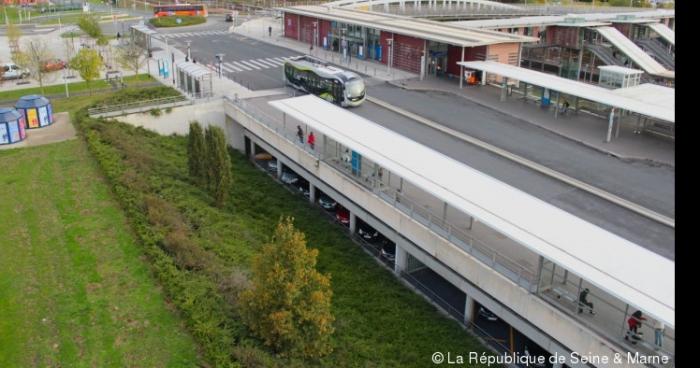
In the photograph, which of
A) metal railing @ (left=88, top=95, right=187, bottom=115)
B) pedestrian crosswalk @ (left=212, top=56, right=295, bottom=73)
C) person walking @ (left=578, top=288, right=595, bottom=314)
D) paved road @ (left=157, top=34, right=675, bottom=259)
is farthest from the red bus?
person walking @ (left=578, top=288, right=595, bottom=314)

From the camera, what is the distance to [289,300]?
17.6 m

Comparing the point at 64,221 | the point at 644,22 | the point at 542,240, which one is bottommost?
the point at 64,221

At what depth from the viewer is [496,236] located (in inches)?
896

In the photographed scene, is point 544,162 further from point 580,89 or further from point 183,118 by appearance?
point 183,118

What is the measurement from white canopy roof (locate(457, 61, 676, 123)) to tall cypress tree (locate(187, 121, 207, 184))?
836 inches

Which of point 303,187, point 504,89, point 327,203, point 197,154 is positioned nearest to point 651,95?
point 504,89

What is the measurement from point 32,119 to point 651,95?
38.1 meters

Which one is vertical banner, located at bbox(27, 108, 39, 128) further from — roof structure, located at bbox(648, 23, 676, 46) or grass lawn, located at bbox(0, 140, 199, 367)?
roof structure, located at bbox(648, 23, 676, 46)

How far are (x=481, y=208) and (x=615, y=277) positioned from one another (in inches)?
212

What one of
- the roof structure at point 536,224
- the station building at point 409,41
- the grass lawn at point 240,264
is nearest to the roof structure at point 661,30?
the station building at point 409,41

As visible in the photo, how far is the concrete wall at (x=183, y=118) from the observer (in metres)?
39.0

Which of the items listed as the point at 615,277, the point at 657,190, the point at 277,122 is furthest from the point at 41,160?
the point at 657,190

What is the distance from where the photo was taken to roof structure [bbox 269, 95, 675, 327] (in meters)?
16.6

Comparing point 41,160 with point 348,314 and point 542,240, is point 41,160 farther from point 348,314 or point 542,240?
point 542,240
